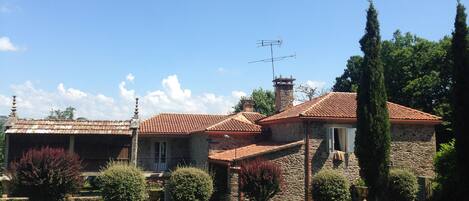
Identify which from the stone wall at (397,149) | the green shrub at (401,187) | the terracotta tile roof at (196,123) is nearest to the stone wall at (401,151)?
the stone wall at (397,149)

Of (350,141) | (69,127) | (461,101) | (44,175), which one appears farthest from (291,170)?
(69,127)

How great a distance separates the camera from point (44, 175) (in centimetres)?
1880

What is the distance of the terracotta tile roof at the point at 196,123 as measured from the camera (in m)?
26.9

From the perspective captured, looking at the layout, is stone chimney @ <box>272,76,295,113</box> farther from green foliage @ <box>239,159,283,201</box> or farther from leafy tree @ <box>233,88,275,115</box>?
leafy tree @ <box>233,88,275,115</box>

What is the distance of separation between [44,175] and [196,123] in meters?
16.1

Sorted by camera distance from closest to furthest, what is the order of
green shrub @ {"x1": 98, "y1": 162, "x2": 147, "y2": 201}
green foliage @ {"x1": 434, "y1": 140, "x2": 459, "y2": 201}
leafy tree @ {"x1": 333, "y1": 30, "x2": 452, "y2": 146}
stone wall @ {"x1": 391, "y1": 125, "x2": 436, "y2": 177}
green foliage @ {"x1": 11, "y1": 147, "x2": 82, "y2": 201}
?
green foliage @ {"x1": 434, "y1": 140, "x2": 459, "y2": 201}, green foliage @ {"x1": 11, "y1": 147, "x2": 82, "y2": 201}, green shrub @ {"x1": 98, "y1": 162, "x2": 147, "y2": 201}, stone wall @ {"x1": 391, "y1": 125, "x2": 436, "y2": 177}, leafy tree @ {"x1": 333, "y1": 30, "x2": 452, "y2": 146}

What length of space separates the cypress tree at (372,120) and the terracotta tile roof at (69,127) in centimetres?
1448

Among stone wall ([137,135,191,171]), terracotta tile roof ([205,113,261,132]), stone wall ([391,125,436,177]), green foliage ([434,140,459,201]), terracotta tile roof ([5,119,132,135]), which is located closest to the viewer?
green foliage ([434,140,459,201])

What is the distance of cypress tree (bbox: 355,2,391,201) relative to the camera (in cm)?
1938

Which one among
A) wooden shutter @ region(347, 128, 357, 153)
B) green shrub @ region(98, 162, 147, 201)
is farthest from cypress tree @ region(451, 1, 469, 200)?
green shrub @ region(98, 162, 147, 201)

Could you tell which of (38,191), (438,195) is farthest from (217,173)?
(438,195)

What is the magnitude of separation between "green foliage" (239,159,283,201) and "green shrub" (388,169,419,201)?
535 centimetres

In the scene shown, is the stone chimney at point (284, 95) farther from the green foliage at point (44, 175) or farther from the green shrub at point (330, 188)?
the green foliage at point (44, 175)

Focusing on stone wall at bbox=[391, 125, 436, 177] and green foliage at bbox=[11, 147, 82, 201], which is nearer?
green foliage at bbox=[11, 147, 82, 201]
